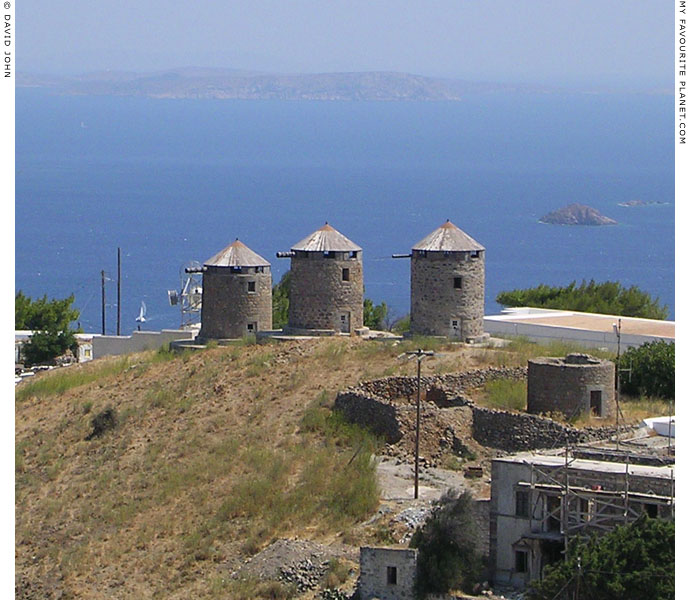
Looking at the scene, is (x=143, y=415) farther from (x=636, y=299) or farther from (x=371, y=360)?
(x=636, y=299)

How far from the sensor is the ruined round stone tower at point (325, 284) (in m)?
39.1

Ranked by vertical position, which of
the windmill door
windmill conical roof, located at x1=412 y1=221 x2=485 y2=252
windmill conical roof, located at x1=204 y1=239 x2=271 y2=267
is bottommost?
the windmill door

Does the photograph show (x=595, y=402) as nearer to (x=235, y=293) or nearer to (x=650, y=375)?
(x=650, y=375)

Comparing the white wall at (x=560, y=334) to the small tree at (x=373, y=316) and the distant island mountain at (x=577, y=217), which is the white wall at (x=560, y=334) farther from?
the distant island mountain at (x=577, y=217)

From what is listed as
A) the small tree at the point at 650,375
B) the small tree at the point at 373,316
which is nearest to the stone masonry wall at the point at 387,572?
the small tree at the point at 650,375

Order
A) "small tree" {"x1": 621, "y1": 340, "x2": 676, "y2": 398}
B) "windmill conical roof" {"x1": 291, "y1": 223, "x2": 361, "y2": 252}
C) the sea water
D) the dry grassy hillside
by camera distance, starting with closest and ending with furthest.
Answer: the dry grassy hillside, "small tree" {"x1": 621, "y1": 340, "x2": 676, "y2": 398}, "windmill conical roof" {"x1": 291, "y1": 223, "x2": 361, "y2": 252}, the sea water

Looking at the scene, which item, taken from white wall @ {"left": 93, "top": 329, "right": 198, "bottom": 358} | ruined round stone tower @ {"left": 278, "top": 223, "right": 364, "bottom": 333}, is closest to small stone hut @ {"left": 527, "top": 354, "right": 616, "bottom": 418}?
ruined round stone tower @ {"left": 278, "top": 223, "right": 364, "bottom": 333}

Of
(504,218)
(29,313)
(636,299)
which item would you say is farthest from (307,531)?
(504,218)

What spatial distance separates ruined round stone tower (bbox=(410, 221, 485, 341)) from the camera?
37.6 m

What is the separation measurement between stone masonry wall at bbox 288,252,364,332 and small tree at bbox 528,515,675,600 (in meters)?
14.9

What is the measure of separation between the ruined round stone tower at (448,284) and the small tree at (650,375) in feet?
12.7

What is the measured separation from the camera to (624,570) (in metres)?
24.5

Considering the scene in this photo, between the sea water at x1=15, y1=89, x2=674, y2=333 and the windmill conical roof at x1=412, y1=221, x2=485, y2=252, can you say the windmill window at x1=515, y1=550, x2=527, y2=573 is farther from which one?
the sea water at x1=15, y1=89, x2=674, y2=333

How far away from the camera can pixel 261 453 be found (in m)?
33.5
